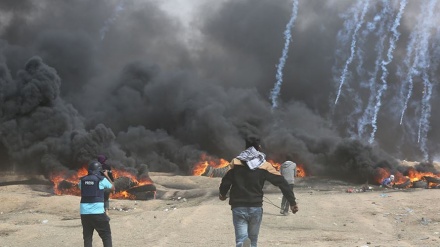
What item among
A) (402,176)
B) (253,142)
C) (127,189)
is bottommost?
(127,189)

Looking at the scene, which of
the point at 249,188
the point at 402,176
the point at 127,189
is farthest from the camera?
the point at 402,176

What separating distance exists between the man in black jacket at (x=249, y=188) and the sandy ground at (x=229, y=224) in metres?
3.54

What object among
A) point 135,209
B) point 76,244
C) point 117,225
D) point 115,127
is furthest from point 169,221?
point 115,127

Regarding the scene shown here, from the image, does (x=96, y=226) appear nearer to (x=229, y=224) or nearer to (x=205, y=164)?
(x=229, y=224)

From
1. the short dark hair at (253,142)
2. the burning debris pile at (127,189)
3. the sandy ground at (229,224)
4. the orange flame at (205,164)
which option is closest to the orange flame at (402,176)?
the sandy ground at (229,224)

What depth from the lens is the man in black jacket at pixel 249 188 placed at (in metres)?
6.07

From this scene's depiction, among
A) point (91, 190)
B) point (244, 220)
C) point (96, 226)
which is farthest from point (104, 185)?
point (244, 220)

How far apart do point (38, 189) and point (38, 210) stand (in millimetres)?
8244

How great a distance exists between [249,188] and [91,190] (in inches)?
103

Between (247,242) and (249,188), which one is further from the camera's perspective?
(249,188)

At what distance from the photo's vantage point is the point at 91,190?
710 cm

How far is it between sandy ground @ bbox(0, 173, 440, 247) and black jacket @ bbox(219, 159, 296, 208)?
11.9 feet

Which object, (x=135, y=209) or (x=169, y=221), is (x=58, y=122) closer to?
(x=135, y=209)

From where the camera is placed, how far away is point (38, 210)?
17438 millimetres
